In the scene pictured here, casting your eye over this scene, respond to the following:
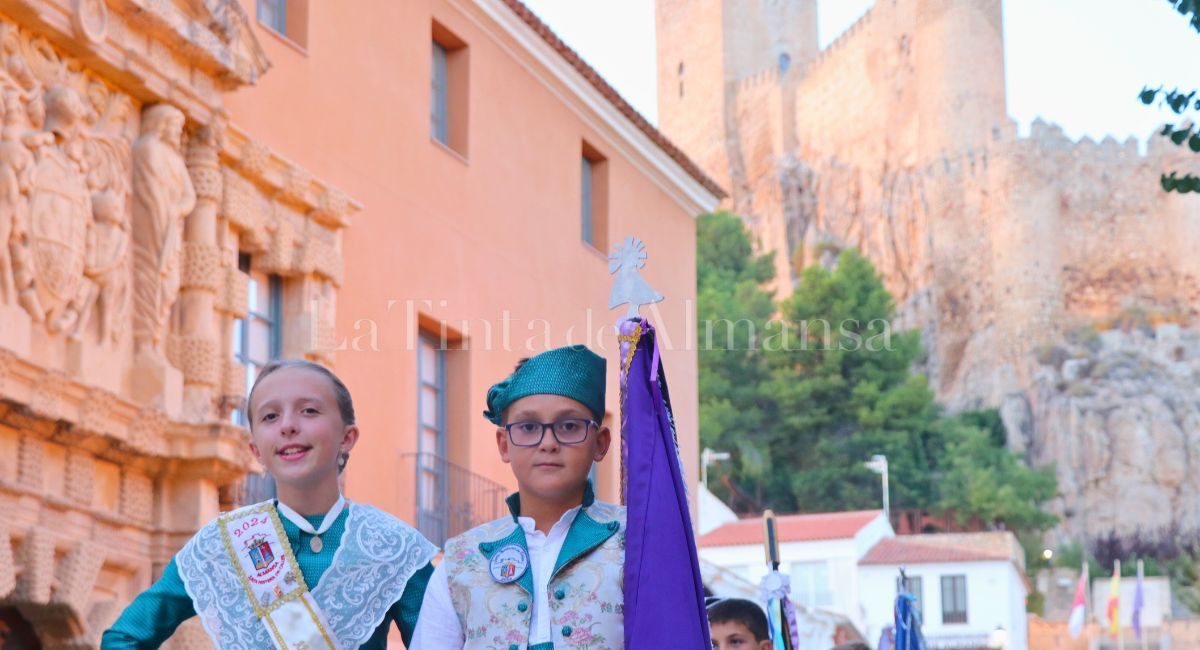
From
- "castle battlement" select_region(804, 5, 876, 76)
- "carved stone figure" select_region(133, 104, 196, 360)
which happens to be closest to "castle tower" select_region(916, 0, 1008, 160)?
"castle battlement" select_region(804, 5, 876, 76)

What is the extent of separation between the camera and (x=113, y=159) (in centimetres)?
1304

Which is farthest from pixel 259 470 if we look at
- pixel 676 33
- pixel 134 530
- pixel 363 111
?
pixel 676 33

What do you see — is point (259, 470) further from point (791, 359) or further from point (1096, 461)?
point (1096, 461)

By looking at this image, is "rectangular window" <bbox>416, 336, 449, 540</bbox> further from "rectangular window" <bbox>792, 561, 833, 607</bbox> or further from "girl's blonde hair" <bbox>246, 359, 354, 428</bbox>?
"rectangular window" <bbox>792, 561, 833, 607</bbox>

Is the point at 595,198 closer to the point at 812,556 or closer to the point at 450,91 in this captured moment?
the point at 450,91

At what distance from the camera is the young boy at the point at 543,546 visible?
14.7ft

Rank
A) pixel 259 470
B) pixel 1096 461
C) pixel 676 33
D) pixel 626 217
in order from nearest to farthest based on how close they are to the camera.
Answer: pixel 259 470, pixel 626 217, pixel 1096 461, pixel 676 33

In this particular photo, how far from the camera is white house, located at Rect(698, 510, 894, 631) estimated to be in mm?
45094

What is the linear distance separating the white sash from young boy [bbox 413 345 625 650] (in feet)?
1.01

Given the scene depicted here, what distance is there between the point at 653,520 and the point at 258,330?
11.3m

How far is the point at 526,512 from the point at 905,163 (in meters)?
71.8

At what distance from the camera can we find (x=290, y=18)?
1599 centimetres

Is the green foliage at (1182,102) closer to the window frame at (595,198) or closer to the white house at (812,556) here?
the window frame at (595,198)

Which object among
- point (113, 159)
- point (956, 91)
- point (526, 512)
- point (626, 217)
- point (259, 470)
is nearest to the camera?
point (526, 512)
